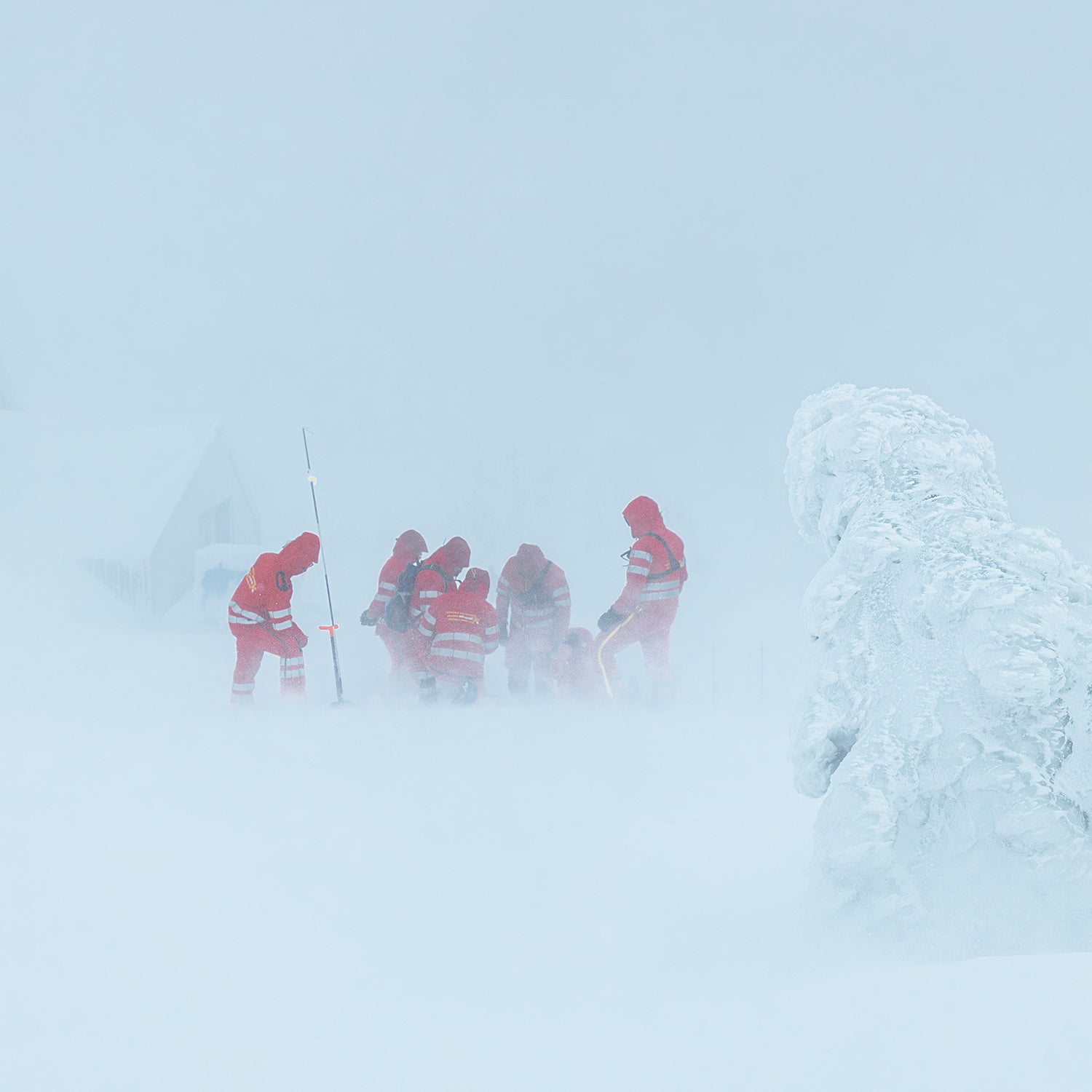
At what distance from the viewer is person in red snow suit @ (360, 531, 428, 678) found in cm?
931

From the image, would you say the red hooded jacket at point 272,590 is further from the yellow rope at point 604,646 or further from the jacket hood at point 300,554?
the yellow rope at point 604,646

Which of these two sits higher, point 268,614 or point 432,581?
point 432,581

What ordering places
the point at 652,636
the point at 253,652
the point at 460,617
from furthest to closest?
1. the point at 652,636
2. the point at 253,652
3. the point at 460,617

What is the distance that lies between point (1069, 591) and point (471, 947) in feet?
9.41

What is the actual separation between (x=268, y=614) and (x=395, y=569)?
1603mm

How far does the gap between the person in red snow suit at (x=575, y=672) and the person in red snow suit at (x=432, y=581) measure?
4.71 ft

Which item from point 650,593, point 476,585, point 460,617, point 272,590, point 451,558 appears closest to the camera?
point 272,590

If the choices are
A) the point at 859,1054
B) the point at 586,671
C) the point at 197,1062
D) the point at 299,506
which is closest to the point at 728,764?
the point at 586,671

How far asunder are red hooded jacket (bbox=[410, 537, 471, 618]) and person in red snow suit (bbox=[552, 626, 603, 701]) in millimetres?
1455

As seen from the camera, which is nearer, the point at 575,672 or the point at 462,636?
the point at 462,636

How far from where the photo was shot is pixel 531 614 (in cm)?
945

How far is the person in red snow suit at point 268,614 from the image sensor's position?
8023 mm

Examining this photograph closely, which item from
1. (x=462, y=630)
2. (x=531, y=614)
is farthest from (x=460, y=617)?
(x=531, y=614)

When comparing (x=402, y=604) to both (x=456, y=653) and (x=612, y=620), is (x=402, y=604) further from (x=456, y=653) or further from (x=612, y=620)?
(x=612, y=620)
